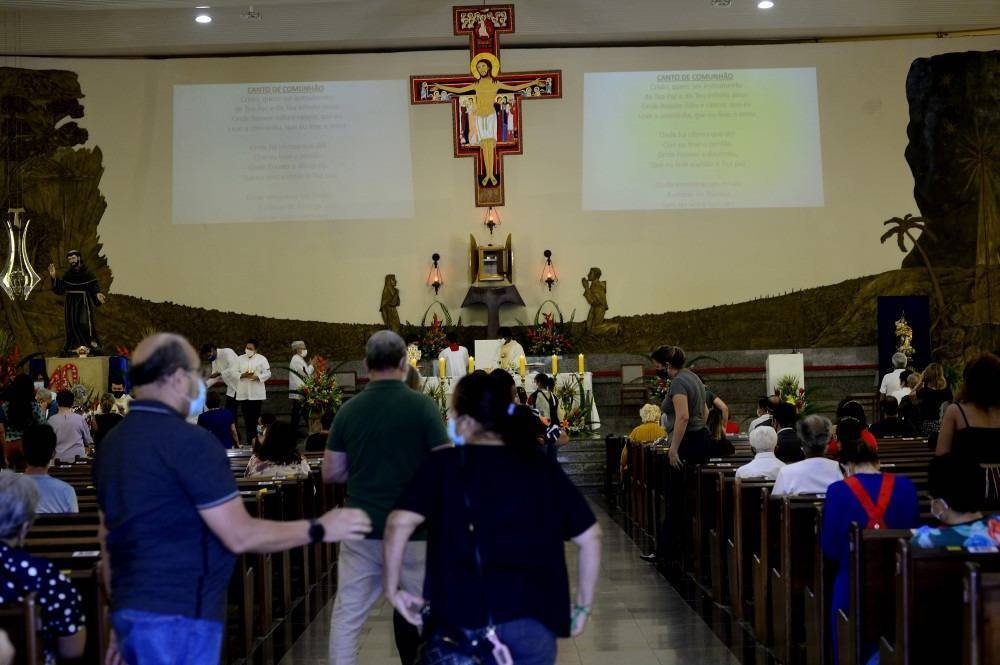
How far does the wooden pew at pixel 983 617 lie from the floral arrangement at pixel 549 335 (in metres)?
13.3

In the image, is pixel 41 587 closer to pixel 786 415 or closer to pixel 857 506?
pixel 857 506

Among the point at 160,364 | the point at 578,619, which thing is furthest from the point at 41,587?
the point at 578,619

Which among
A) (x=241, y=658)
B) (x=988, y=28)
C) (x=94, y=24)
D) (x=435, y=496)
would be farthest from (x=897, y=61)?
(x=435, y=496)

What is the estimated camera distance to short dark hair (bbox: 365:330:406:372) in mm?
4094

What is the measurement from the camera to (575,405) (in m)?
14.9

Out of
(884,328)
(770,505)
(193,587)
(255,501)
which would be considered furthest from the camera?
(884,328)

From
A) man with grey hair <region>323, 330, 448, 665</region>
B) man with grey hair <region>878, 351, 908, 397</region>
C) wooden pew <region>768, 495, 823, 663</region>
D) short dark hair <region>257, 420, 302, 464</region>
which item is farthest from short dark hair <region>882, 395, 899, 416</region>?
man with grey hair <region>323, 330, 448, 665</region>

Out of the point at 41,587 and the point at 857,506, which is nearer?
the point at 41,587

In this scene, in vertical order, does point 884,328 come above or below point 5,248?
below

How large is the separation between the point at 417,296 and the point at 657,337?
12.3 ft

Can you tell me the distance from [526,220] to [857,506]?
13251mm

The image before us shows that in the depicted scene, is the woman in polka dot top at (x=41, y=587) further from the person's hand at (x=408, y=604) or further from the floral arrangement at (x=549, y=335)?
the floral arrangement at (x=549, y=335)

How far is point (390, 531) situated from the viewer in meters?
2.99

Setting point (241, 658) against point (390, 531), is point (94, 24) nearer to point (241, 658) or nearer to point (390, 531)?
point (241, 658)
